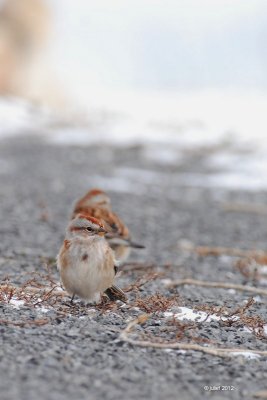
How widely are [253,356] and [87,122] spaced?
2165 centimetres

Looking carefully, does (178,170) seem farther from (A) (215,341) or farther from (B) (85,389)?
(B) (85,389)

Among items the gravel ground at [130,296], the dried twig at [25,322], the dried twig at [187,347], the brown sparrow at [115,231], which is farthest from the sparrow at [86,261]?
the brown sparrow at [115,231]

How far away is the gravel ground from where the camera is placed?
14.3ft

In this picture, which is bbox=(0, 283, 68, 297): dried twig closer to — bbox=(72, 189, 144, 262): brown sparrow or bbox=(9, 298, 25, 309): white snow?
bbox=(9, 298, 25, 309): white snow

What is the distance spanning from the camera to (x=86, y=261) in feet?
18.4

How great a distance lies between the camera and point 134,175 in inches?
680

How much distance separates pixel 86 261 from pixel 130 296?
3.01ft

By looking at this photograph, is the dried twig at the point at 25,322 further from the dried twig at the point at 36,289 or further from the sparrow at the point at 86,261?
the dried twig at the point at 36,289

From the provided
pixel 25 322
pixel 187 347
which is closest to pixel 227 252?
pixel 187 347

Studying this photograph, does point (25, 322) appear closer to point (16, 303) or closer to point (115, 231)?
point (16, 303)

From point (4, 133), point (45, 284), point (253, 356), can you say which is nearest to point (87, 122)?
point (4, 133)

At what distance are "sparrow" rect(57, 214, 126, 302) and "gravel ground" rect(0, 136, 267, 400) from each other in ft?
0.51

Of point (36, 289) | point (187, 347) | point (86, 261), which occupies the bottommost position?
point (187, 347)

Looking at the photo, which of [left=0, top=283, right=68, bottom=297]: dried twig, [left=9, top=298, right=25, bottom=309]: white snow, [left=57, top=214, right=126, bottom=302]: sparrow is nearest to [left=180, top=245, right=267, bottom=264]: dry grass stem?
[left=0, top=283, right=68, bottom=297]: dried twig
